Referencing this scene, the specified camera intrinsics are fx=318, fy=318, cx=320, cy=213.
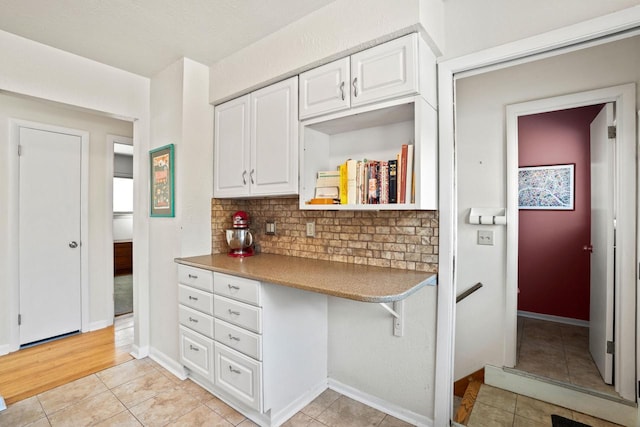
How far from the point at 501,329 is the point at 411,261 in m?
0.61

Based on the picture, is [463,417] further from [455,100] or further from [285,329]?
[455,100]

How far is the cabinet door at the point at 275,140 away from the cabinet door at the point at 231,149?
0.09m

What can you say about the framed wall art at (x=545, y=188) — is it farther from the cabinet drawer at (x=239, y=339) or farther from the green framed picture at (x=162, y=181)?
the green framed picture at (x=162, y=181)

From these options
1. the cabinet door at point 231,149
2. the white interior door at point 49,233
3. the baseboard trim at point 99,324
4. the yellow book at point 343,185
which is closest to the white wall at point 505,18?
the yellow book at point 343,185

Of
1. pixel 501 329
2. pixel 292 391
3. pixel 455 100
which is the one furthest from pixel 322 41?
pixel 292 391

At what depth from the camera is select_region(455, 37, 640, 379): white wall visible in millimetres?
1704

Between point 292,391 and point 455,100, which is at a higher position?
point 455,100

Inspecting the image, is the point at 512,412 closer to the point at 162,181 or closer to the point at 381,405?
the point at 381,405

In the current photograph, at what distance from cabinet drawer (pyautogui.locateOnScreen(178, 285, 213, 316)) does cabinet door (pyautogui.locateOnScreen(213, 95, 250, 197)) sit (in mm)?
739

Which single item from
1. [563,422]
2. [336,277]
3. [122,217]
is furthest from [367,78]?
[122,217]

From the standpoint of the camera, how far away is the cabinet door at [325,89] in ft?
5.77

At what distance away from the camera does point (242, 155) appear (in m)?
2.34

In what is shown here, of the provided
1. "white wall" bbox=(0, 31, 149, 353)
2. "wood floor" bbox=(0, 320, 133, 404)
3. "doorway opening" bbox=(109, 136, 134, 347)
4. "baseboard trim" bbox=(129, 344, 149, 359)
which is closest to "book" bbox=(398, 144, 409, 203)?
"white wall" bbox=(0, 31, 149, 353)

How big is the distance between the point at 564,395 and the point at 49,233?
4108mm
